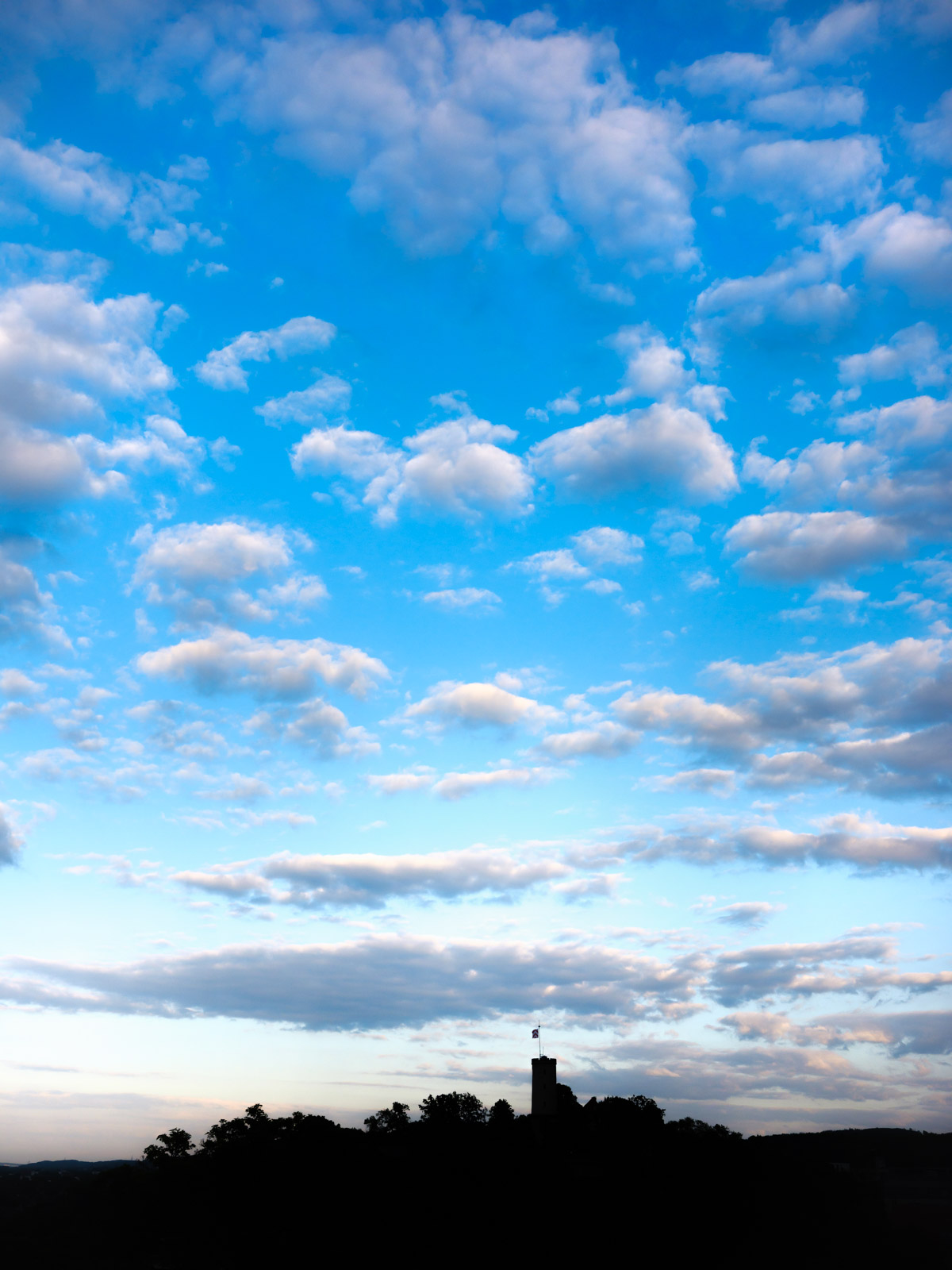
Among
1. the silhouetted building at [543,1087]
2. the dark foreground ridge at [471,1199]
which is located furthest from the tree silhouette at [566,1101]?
the silhouetted building at [543,1087]

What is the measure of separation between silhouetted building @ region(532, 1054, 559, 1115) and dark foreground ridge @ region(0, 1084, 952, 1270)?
35.0 inches

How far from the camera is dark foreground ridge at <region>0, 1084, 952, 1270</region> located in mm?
59906

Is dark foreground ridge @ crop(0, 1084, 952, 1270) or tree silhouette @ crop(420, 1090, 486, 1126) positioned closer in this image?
dark foreground ridge @ crop(0, 1084, 952, 1270)

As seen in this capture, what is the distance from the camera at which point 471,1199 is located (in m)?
61.1

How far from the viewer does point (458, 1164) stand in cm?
6569

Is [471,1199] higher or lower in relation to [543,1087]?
lower

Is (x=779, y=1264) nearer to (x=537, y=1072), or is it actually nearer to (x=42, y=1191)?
(x=537, y=1072)

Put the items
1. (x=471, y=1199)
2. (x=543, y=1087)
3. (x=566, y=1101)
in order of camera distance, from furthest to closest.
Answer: (x=566, y=1101) → (x=543, y=1087) → (x=471, y=1199)

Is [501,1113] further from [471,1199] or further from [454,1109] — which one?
[471,1199]

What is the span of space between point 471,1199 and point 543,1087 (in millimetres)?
20491

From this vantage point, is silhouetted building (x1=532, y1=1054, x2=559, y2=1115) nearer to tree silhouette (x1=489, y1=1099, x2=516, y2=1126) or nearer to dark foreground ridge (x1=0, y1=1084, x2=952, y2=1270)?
dark foreground ridge (x1=0, y1=1084, x2=952, y2=1270)

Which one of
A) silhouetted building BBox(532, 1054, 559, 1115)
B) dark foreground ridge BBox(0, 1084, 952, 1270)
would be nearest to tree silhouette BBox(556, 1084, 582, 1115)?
dark foreground ridge BBox(0, 1084, 952, 1270)

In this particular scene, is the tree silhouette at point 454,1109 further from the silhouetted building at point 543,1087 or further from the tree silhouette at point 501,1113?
the silhouetted building at point 543,1087

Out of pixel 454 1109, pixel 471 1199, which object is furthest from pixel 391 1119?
pixel 471 1199
